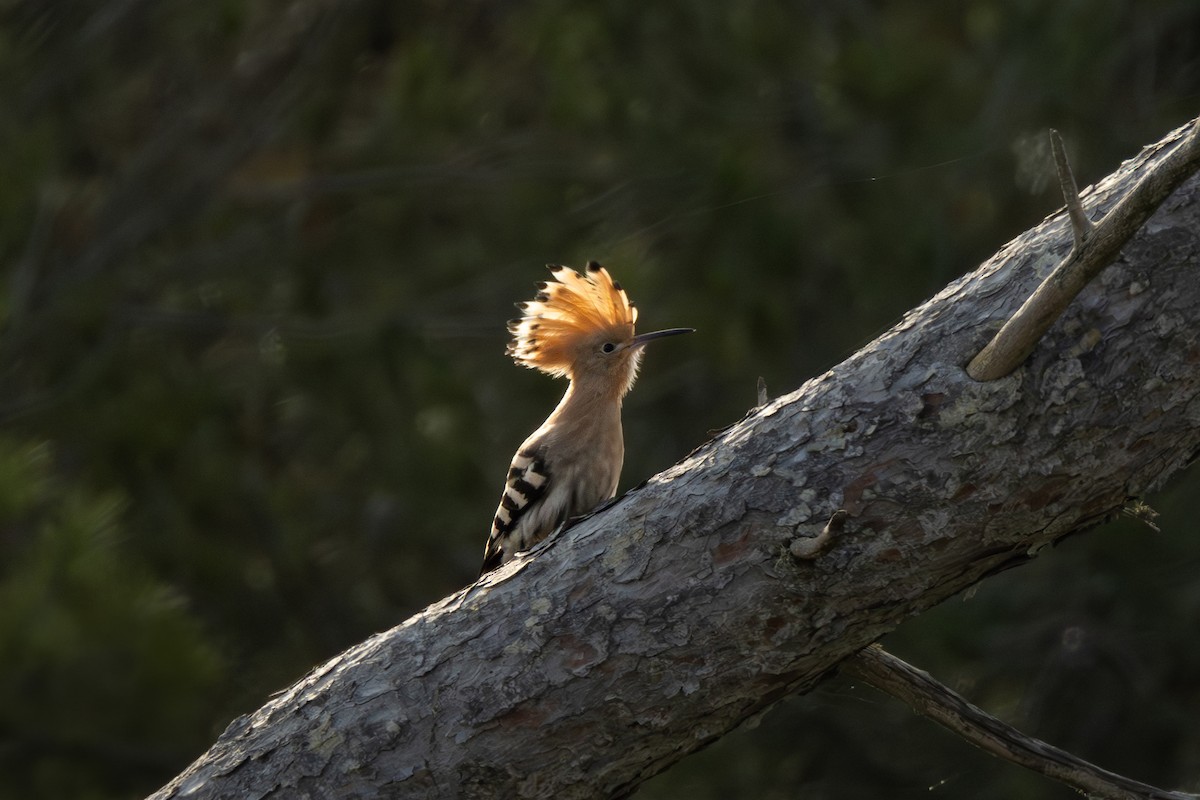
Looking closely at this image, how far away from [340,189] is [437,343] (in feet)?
2.93

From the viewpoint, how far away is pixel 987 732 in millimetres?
2229

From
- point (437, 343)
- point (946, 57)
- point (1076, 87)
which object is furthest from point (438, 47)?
point (1076, 87)

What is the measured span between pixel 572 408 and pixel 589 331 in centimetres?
28

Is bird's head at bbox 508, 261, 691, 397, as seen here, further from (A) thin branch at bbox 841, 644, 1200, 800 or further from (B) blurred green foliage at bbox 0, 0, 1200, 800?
(A) thin branch at bbox 841, 644, 1200, 800

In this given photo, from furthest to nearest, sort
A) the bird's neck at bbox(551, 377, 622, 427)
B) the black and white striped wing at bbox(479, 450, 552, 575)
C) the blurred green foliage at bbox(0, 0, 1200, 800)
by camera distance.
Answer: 1. the blurred green foliage at bbox(0, 0, 1200, 800)
2. the bird's neck at bbox(551, 377, 622, 427)
3. the black and white striped wing at bbox(479, 450, 552, 575)

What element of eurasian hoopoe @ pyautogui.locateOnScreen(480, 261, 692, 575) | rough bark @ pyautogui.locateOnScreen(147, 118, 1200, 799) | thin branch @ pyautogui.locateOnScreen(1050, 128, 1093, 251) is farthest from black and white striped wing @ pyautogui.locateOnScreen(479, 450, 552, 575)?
thin branch @ pyautogui.locateOnScreen(1050, 128, 1093, 251)

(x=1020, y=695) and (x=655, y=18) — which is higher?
(x=655, y=18)

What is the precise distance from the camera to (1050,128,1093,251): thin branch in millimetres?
1742

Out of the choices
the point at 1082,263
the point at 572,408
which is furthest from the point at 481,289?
the point at 1082,263

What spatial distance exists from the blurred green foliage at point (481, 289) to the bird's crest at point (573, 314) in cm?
143

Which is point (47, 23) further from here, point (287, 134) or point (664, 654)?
point (664, 654)

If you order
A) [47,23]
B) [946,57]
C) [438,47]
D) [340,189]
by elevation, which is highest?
[47,23]

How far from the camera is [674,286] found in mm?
6090

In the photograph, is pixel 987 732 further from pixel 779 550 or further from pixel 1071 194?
pixel 1071 194
